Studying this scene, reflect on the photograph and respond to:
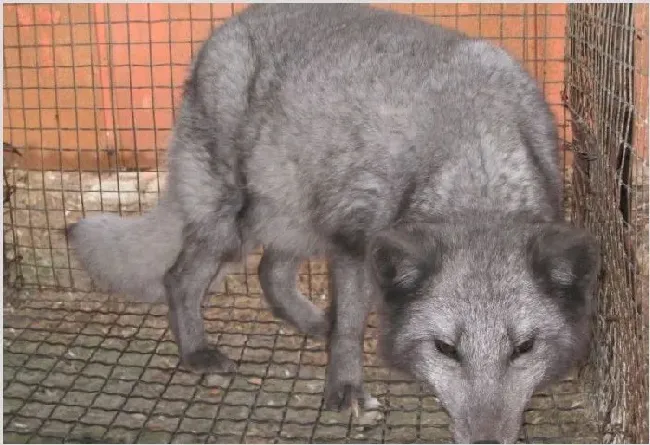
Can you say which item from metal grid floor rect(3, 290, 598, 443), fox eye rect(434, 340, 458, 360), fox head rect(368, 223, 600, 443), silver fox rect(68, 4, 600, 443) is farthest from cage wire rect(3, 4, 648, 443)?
fox eye rect(434, 340, 458, 360)

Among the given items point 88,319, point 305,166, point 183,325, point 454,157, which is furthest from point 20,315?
point 454,157

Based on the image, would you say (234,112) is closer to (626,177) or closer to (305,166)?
(305,166)

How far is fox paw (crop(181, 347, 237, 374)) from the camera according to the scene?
12.6ft

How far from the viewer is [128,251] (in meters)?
4.22

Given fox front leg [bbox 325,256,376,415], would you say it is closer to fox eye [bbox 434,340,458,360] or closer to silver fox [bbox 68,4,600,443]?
silver fox [bbox 68,4,600,443]

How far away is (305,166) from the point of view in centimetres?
336

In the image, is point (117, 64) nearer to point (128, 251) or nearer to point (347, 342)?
point (128, 251)

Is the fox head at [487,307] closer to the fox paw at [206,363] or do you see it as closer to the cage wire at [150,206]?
the cage wire at [150,206]

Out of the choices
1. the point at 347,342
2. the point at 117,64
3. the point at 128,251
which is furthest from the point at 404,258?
the point at 117,64

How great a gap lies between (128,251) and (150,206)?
37.8 inches

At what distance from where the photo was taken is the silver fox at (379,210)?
267 cm

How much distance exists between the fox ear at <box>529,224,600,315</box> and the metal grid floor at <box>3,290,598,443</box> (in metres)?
0.81

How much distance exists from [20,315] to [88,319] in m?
0.38

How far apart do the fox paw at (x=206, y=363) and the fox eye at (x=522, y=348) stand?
155 centimetres
